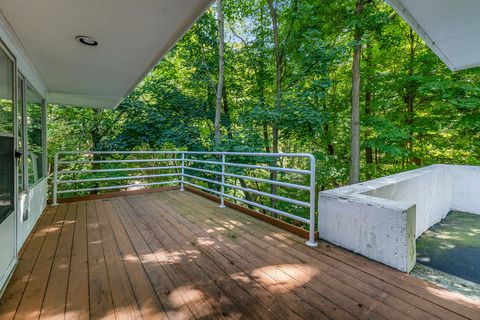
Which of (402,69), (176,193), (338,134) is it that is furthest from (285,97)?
(176,193)

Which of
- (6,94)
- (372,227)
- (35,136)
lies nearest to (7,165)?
(6,94)

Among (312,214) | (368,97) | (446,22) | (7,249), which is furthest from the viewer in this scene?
(368,97)

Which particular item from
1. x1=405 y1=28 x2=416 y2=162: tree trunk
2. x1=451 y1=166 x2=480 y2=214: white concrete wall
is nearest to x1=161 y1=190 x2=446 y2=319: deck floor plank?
x1=451 y1=166 x2=480 y2=214: white concrete wall

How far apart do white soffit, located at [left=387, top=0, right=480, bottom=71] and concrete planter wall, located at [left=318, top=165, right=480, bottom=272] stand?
1655mm

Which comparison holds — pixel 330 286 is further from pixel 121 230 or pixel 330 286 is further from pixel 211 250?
pixel 121 230

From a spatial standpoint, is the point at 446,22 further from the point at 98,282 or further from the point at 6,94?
the point at 6,94

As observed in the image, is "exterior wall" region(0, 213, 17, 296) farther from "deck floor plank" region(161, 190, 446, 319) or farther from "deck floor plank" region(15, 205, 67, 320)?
"deck floor plank" region(161, 190, 446, 319)

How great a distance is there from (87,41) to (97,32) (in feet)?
0.98

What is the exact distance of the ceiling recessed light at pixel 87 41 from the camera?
7.30 feet

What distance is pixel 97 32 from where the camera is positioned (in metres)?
2.09

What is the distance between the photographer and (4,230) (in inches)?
71.3

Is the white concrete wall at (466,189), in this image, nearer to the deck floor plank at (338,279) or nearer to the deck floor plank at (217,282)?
the deck floor plank at (338,279)

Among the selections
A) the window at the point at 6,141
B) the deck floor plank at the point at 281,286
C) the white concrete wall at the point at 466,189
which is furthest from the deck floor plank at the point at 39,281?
the white concrete wall at the point at 466,189

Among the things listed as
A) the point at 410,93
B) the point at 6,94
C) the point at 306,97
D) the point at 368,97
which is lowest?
the point at 6,94
